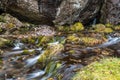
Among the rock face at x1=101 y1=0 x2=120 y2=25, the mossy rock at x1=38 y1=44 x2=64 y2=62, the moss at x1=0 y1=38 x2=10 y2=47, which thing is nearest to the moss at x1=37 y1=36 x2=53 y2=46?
the moss at x1=0 y1=38 x2=10 y2=47

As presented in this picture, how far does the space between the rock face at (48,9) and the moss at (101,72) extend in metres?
9.99

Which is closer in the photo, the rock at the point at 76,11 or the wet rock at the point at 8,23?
the wet rock at the point at 8,23

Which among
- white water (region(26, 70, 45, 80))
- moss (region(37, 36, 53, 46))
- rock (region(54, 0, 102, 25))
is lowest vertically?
white water (region(26, 70, 45, 80))

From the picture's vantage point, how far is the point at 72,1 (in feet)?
65.2

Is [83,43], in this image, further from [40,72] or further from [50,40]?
[40,72]

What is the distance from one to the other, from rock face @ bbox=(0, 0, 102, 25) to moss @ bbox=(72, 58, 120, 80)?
32.8ft

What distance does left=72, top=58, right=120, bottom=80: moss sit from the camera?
9164 millimetres

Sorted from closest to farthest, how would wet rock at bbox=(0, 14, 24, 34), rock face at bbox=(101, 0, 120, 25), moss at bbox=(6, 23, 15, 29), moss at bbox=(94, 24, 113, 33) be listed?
moss at bbox=(94, 24, 113, 33)
wet rock at bbox=(0, 14, 24, 34)
moss at bbox=(6, 23, 15, 29)
rock face at bbox=(101, 0, 120, 25)

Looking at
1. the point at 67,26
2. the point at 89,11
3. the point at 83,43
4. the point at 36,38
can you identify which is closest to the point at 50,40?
the point at 36,38

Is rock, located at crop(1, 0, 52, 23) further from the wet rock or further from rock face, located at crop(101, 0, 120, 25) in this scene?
rock face, located at crop(101, 0, 120, 25)

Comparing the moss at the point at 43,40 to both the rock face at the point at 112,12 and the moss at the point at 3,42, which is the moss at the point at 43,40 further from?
the rock face at the point at 112,12

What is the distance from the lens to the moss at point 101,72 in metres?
9.16

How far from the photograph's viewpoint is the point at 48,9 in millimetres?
19844

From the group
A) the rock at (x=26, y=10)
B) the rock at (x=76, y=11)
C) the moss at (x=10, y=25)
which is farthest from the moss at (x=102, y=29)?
the moss at (x=10, y=25)
